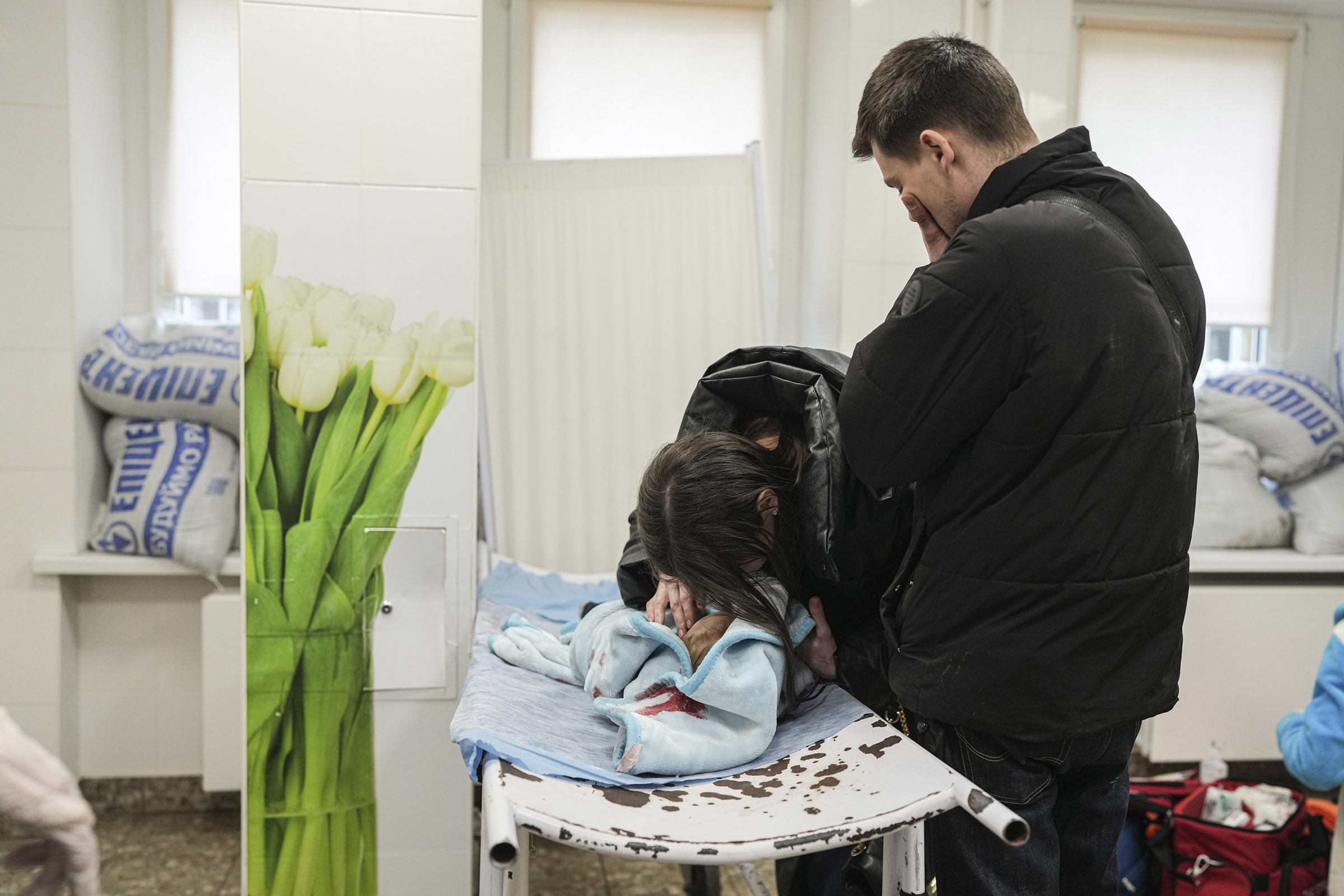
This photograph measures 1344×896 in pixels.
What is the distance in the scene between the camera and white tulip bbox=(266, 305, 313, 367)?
1968 mm

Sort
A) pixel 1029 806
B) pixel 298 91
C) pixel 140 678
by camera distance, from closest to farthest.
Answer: pixel 1029 806, pixel 298 91, pixel 140 678

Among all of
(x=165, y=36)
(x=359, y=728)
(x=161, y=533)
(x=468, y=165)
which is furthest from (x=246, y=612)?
(x=165, y=36)

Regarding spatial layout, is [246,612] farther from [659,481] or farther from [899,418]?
[899,418]

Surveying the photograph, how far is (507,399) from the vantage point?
261cm

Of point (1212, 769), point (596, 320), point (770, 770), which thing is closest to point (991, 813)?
point (770, 770)

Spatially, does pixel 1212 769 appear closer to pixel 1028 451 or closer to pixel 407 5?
pixel 1028 451

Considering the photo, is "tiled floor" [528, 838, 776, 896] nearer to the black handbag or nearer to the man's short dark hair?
the black handbag

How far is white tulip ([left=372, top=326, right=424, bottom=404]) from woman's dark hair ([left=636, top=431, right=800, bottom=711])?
0.74 metres

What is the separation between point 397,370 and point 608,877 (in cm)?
146

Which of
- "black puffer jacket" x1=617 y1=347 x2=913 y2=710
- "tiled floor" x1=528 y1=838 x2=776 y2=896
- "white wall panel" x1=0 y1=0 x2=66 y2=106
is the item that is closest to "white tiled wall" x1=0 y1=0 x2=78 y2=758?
"white wall panel" x1=0 y1=0 x2=66 y2=106

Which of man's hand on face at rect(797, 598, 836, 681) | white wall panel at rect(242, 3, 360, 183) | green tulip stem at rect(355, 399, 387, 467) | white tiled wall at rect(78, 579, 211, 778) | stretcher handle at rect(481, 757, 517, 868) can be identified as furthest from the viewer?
white tiled wall at rect(78, 579, 211, 778)

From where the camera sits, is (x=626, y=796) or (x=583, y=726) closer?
(x=626, y=796)

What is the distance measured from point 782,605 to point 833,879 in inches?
19.8

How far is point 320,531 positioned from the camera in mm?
2021
